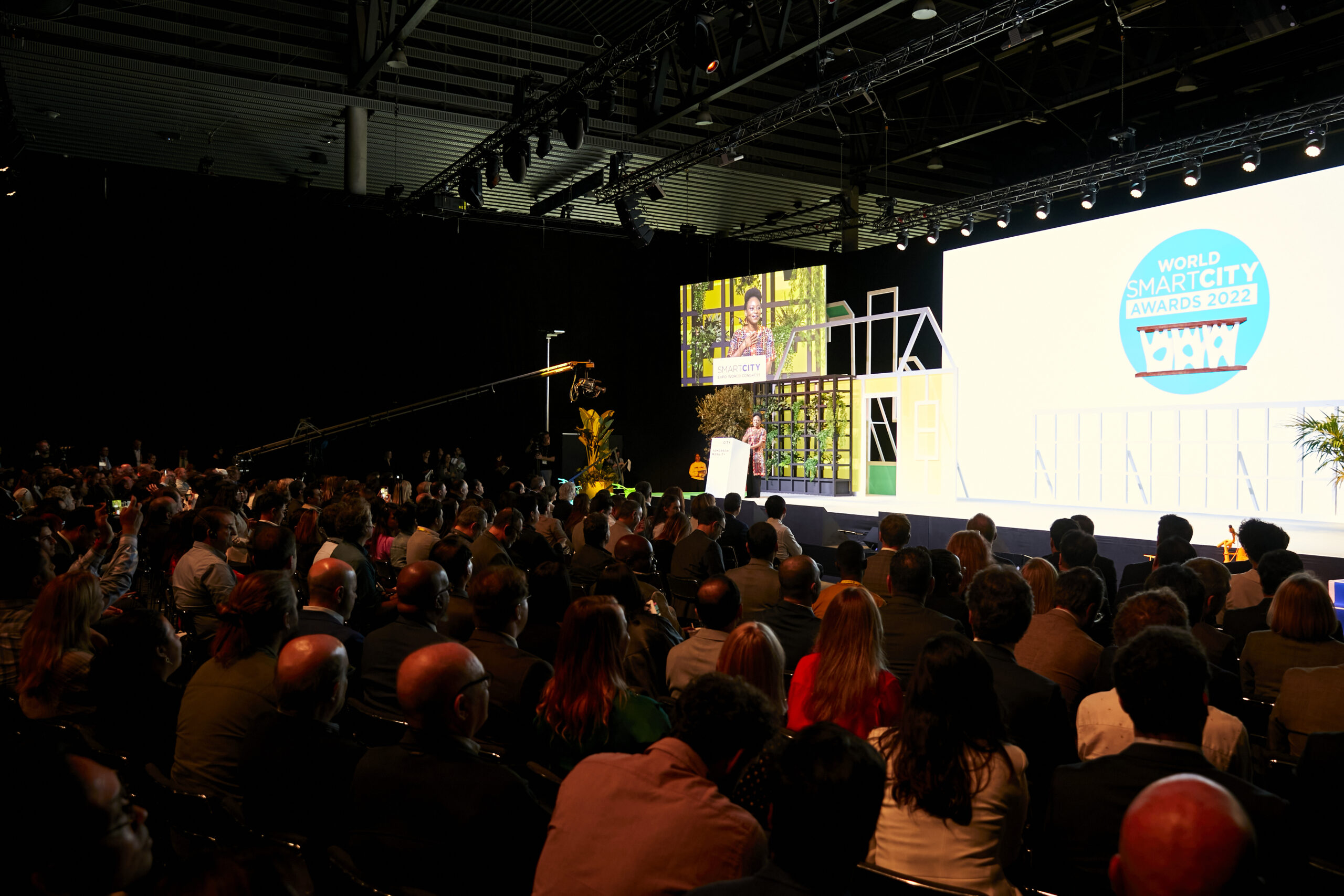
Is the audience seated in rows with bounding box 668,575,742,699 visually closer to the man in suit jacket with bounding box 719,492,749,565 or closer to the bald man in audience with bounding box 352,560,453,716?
the bald man in audience with bounding box 352,560,453,716

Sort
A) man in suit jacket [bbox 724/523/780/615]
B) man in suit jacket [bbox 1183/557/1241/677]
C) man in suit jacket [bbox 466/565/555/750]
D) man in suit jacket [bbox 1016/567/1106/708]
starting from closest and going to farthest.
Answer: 1. man in suit jacket [bbox 466/565/555/750]
2. man in suit jacket [bbox 1016/567/1106/708]
3. man in suit jacket [bbox 1183/557/1241/677]
4. man in suit jacket [bbox 724/523/780/615]

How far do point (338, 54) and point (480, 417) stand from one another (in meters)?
7.37

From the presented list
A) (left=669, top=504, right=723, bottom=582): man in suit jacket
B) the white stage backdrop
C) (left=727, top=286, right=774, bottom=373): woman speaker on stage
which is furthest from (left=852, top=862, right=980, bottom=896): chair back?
(left=727, top=286, right=774, bottom=373): woman speaker on stage

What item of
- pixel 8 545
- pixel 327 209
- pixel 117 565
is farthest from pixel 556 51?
pixel 8 545

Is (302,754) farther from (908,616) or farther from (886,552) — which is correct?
(886,552)

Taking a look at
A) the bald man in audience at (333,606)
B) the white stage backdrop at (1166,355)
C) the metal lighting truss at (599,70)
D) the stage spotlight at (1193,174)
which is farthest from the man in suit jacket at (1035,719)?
the stage spotlight at (1193,174)

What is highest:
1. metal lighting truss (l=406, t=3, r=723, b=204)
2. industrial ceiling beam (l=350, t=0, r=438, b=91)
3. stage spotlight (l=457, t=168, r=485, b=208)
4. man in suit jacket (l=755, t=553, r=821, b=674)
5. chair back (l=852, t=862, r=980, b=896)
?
industrial ceiling beam (l=350, t=0, r=438, b=91)

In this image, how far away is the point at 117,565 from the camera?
4871 millimetres

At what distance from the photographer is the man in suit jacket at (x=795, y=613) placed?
137 inches

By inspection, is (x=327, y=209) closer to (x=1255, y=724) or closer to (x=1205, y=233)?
(x=1205, y=233)

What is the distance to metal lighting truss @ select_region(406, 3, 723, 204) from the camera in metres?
8.52

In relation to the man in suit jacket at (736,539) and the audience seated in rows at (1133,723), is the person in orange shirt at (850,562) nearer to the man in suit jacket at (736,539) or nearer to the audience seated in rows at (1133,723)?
the audience seated in rows at (1133,723)

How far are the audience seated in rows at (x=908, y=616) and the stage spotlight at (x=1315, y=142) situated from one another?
813cm

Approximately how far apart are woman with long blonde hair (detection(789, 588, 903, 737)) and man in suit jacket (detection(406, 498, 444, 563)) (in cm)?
333
